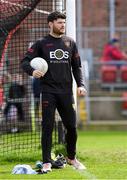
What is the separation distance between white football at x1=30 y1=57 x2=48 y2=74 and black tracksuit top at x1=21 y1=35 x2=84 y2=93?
0.12 meters

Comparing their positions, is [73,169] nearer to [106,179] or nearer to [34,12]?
[106,179]

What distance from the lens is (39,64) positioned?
34.0ft

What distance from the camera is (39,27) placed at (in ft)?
46.1

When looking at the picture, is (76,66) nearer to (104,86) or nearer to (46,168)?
(46,168)

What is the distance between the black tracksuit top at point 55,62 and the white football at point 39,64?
0.12 meters

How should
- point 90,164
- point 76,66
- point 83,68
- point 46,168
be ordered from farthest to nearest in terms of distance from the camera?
point 83,68
point 90,164
point 76,66
point 46,168

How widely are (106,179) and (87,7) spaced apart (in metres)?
17.8

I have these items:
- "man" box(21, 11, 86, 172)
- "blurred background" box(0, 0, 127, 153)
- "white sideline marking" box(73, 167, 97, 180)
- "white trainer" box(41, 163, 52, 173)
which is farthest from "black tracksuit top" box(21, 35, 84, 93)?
"blurred background" box(0, 0, 127, 153)

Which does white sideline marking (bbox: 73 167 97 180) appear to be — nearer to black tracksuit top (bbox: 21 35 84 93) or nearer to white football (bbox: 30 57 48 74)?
black tracksuit top (bbox: 21 35 84 93)

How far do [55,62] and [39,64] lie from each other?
323 millimetres

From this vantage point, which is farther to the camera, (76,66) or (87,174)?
(76,66)

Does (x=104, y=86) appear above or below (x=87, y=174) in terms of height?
below

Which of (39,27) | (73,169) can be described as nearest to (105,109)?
(39,27)

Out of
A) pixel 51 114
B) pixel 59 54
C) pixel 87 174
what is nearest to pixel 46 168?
pixel 87 174
